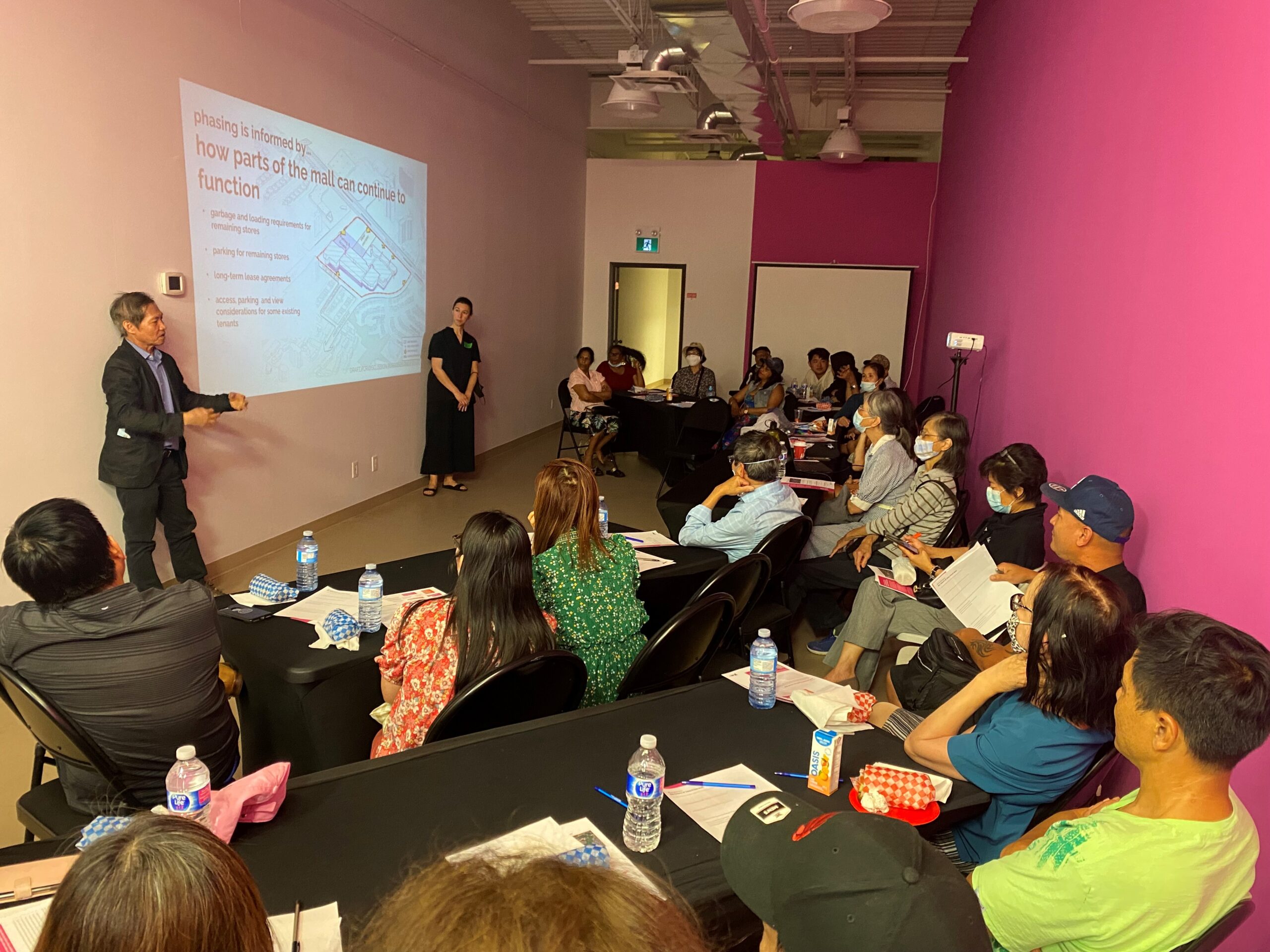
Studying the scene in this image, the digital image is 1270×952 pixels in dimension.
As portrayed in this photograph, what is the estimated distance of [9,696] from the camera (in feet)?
6.07

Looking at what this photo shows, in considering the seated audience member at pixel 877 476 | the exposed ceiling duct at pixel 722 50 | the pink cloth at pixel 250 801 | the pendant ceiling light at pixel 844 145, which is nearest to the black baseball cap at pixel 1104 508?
the seated audience member at pixel 877 476

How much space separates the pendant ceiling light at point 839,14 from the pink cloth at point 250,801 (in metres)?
4.11

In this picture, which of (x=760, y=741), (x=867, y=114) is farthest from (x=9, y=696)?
(x=867, y=114)

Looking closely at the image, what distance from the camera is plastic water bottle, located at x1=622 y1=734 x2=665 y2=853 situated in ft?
4.80

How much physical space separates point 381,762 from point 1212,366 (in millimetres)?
2345

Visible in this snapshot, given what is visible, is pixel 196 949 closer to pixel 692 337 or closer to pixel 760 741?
pixel 760 741

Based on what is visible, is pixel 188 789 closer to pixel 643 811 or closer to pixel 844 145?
pixel 643 811

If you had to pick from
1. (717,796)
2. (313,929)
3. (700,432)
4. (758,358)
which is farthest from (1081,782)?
(758,358)

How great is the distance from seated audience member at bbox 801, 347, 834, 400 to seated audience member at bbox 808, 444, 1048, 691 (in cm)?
582

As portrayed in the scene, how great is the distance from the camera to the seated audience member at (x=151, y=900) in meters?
0.75

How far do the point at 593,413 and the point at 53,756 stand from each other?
629cm

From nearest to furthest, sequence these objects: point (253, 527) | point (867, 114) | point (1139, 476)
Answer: point (1139, 476) → point (253, 527) → point (867, 114)

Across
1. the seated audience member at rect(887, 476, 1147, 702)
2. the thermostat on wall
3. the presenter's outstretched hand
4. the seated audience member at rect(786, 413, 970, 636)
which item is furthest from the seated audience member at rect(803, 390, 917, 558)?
the thermostat on wall

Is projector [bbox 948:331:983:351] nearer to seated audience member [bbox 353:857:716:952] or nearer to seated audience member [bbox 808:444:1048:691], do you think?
seated audience member [bbox 808:444:1048:691]
